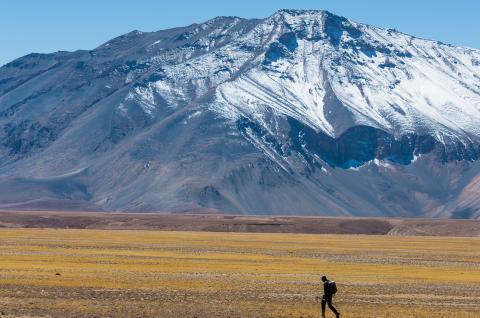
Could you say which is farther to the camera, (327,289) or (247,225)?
(247,225)

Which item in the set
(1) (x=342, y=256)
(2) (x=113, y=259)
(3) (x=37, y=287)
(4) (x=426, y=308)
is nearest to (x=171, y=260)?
(2) (x=113, y=259)

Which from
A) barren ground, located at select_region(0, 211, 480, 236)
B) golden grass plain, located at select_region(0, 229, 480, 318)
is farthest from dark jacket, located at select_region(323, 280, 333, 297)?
barren ground, located at select_region(0, 211, 480, 236)

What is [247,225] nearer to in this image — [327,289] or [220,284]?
[220,284]

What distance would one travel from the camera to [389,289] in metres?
53.2

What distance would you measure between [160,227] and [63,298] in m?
132

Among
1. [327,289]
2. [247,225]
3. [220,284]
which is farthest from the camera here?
[247,225]

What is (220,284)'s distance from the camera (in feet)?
174

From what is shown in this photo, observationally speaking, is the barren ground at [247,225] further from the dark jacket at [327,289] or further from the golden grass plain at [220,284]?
the dark jacket at [327,289]

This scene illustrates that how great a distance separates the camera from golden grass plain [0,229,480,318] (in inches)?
1645

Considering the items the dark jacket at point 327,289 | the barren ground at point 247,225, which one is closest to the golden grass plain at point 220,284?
the dark jacket at point 327,289

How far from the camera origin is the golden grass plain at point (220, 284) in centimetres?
4178

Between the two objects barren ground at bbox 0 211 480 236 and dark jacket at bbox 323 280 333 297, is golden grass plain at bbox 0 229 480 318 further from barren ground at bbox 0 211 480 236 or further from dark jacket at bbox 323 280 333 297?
barren ground at bbox 0 211 480 236

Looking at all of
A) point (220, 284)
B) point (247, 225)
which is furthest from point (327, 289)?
point (247, 225)

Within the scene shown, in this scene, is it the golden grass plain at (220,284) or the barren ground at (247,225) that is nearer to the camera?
the golden grass plain at (220,284)
